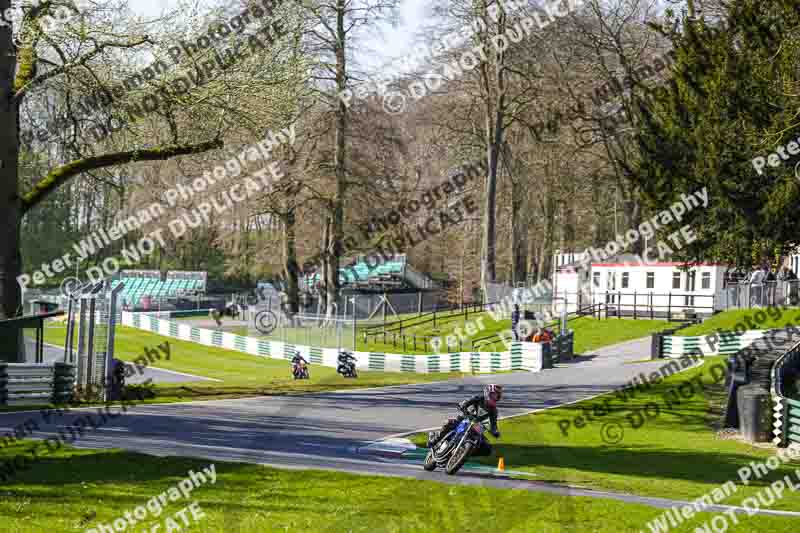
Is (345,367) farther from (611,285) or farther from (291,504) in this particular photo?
(291,504)

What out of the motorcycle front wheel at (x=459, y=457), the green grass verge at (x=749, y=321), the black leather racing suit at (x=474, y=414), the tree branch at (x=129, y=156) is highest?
the tree branch at (x=129, y=156)

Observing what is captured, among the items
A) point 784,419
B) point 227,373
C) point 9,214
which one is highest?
point 9,214

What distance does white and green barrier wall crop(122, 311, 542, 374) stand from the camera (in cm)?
3428

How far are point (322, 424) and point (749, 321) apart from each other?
24.2m

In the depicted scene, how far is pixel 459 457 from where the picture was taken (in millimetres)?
13609

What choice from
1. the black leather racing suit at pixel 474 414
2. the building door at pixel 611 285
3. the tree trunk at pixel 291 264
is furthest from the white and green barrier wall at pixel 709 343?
the black leather racing suit at pixel 474 414

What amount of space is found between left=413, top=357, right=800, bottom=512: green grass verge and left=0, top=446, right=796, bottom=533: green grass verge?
2.20 m

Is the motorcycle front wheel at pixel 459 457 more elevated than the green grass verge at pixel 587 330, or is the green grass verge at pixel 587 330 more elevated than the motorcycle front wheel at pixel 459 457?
the green grass verge at pixel 587 330

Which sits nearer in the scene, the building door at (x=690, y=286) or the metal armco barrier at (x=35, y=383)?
the metal armco barrier at (x=35, y=383)

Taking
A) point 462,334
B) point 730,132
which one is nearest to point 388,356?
point 462,334

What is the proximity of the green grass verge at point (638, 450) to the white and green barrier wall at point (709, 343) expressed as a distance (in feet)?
25.0

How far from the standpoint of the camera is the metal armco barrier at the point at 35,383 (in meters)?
19.6

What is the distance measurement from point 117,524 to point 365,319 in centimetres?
3846

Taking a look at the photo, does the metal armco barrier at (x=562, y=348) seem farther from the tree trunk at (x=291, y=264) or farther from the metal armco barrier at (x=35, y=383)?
the metal armco barrier at (x=35, y=383)
